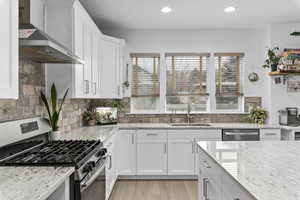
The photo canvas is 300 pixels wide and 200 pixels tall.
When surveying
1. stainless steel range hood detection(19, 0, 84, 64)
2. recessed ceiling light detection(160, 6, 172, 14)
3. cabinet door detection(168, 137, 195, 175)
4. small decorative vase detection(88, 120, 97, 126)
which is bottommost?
cabinet door detection(168, 137, 195, 175)

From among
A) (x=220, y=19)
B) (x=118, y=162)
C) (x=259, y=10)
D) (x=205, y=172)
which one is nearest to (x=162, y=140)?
(x=118, y=162)

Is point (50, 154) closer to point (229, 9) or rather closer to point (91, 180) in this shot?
point (91, 180)

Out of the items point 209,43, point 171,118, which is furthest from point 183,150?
point 209,43

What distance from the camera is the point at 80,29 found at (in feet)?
10.2

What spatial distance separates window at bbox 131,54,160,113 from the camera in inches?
192

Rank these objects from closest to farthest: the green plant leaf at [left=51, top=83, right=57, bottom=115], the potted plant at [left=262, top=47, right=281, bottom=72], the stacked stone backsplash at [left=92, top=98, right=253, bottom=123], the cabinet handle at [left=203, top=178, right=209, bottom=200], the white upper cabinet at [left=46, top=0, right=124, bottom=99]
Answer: the cabinet handle at [left=203, top=178, right=209, bottom=200]
the green plant leaf at [left=51, top=83, right=57, bottom=115]
the white upper cabinet at [left=46, top=0, right=124, bottom=99]
the potted plant at [left=262, top=47, right=281, bottom=72]
the stacked stone backsplash at [left=92, top=98, right=253, bottom=123]

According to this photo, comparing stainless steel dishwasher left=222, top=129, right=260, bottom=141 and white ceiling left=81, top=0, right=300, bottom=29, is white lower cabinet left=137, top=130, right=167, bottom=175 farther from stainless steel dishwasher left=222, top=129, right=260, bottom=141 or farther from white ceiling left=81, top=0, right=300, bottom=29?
white ceiling left=81, top=0, right=300, bottom=29

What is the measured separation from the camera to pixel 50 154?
1.99 metres

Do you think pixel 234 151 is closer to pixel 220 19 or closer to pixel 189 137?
A: pixel 189 137

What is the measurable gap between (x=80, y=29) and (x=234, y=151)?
7.32 ft

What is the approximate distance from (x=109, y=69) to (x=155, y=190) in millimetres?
2042

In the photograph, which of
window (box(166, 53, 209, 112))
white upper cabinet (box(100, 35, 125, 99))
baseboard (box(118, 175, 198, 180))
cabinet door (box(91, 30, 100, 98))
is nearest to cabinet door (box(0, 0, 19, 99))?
cabinet door (box(91, 30, 100, 98))

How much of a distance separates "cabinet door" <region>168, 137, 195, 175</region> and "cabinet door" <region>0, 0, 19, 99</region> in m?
3.14

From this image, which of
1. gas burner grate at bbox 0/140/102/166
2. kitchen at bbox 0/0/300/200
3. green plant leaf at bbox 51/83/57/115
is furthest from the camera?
green plant leaf at bbox 51/83/57/115
